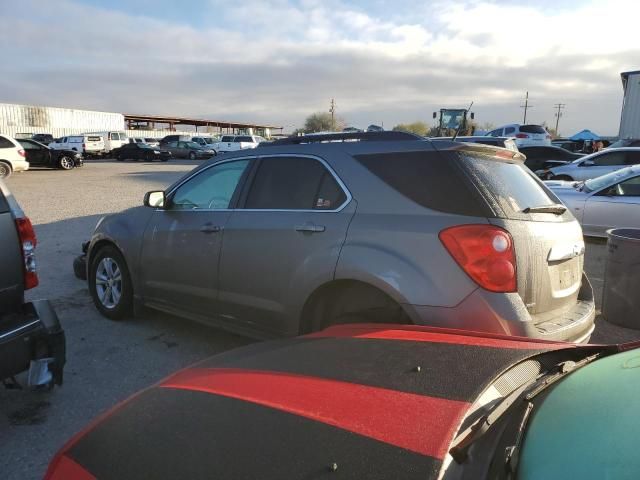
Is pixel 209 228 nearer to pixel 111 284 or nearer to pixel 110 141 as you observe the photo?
pixel 111 284

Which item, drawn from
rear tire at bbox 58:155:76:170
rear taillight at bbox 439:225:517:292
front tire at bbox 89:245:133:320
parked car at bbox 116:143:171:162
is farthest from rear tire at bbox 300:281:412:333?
parked car at bbox 116:143:171:162

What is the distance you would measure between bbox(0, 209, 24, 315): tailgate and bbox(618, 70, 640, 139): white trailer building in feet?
91.6

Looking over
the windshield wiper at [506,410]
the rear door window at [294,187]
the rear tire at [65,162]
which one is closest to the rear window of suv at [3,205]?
the rear door window at [294,187]

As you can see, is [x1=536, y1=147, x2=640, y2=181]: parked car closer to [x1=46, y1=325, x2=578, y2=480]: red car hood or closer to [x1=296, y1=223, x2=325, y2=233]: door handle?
[x1=296, y1=223, x2=325, y2=233]: door handle

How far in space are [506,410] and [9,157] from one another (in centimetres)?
2307

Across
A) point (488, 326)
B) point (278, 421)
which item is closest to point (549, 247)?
point (488, 326)

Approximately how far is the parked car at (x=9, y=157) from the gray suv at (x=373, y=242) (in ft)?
63.9

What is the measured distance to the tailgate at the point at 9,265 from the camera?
305cm

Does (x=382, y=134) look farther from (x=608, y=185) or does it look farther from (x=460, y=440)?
(x=608, y=185)

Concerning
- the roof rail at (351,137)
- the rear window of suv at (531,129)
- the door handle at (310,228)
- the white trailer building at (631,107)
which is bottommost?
the door handle at (310,228)

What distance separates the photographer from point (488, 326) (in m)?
2.76

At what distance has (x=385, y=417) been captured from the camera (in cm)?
156

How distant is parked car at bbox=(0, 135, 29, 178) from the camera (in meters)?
20.2

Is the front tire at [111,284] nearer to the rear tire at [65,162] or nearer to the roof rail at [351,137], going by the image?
the roof rail at [351,137]
